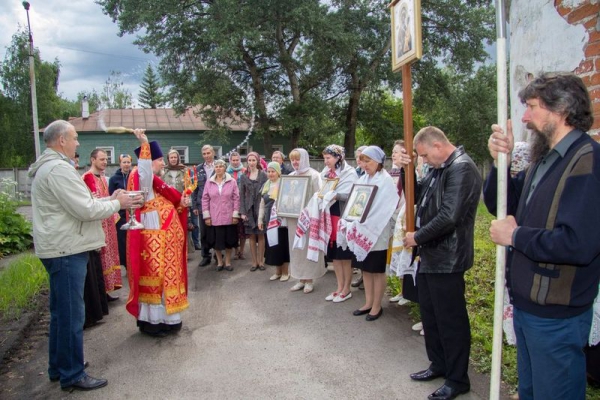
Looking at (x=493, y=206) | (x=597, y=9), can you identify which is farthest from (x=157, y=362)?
(x=597, y=9)

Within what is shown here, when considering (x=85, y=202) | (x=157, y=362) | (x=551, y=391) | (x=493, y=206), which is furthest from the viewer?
(x=157, y=362)

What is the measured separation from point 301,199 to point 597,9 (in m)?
4.27

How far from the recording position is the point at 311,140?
965 inches

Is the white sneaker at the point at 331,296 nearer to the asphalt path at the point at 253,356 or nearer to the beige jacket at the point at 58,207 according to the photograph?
the asphalt path at the point at 253,356

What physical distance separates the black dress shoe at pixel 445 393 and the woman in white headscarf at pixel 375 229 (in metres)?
1.85

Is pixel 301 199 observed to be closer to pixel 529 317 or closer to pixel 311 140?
pixel 529 317

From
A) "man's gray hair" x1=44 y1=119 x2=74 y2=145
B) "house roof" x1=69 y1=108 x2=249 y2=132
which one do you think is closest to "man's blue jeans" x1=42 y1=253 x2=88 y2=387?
"man's gray hair" x1=44 y1=119 x2=74 y2=145

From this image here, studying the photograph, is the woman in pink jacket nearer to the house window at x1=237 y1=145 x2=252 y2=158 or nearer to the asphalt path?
the asphalt path

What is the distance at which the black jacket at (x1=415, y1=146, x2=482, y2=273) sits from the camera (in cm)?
342

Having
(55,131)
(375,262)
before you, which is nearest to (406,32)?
(375,262)

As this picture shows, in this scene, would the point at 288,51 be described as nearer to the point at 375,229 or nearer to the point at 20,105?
the point at 375,229

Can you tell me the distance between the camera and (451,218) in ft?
11.2

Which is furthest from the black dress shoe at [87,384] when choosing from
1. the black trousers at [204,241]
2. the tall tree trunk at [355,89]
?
the tall tree trunk at [355,89]

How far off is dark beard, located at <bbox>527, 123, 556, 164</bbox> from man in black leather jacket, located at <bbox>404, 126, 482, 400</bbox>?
35.4 inches
